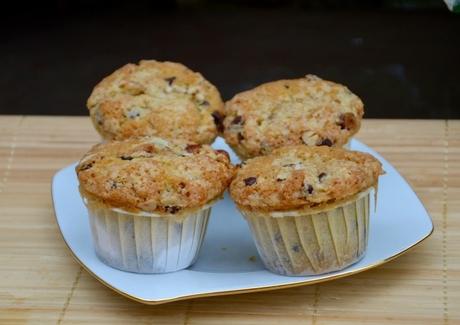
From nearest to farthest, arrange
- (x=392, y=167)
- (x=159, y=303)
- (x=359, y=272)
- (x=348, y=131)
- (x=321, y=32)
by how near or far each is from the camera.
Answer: (x=159, y=303) → (x=359, y=272) → (x=348, y=131) → (x=392, y=167) → (x=321, y=32)

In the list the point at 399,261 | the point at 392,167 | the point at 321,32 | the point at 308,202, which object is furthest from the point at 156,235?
the point at 321,32

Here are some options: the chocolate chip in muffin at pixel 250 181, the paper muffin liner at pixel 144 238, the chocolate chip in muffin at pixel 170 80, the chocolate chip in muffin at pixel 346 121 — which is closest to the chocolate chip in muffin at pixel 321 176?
the chocolate chip in muffin at pixel 250 181

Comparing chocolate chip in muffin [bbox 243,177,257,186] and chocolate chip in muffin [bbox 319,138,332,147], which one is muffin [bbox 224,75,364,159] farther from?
chocolate chip in muffin [bbox 243,177,257,186]

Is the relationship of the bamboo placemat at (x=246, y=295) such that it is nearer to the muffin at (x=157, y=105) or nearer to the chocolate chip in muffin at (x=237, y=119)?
the muffin at (x=157, y=105)

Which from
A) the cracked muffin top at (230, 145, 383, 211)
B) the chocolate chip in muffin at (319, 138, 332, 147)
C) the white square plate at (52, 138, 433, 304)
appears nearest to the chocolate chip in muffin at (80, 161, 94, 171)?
the white square plate at (52, 138, 433, 304)

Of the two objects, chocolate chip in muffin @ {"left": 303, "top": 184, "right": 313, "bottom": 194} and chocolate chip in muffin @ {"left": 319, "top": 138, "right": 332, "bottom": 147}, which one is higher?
chocolate chip in muffin @ {"left": 303, "top": 184, "right": 313, "bottom": 194}

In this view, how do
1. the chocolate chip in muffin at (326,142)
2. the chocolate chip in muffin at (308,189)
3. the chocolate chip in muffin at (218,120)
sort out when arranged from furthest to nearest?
the chocolate chip in muffin at (218,120), the chocolate chip in muffin at (326,142), the chocolate chip in muffin at (308,189)

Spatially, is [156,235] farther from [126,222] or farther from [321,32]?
[321,32]
